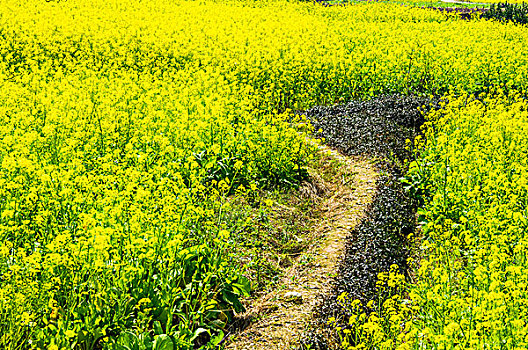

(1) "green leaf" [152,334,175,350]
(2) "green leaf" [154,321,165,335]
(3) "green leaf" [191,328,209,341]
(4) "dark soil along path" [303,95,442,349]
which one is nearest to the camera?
(1) "green leaf" [152,334,175,350]

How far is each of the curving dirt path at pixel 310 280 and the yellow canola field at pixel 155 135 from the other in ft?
1.12

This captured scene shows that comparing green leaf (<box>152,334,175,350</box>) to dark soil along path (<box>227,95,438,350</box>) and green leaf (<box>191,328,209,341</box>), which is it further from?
dark soil along path (<box>227,95,438,350</box>)

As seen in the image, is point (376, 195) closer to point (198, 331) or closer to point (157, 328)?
point (198, 331)

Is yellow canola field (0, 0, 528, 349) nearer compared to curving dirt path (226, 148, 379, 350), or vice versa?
yellow canola field (0, 0, 528, 349)

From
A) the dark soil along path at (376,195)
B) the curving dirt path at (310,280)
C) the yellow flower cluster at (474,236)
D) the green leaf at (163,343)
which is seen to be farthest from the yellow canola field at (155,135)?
the yellow flower cluster at (474,236)

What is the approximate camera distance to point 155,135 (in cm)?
739

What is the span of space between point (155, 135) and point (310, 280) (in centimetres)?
306

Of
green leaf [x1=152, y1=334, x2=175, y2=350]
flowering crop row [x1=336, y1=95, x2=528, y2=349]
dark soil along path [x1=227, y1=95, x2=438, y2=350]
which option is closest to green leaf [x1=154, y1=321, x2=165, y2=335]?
green leaf [x1=152, y1=334, x2=175, y2=350]

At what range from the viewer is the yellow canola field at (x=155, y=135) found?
4.37 metres

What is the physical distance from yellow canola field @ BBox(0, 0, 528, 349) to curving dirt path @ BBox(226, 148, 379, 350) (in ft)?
1.12

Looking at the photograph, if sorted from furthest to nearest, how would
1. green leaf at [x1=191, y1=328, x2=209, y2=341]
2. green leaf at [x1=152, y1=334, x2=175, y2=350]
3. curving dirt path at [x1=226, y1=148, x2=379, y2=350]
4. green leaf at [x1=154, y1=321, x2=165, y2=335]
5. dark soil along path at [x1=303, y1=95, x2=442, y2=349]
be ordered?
dark soil along path at [x1=303, y1=95, x2=442, y2=349] < curving dirt path at [x1=226, y1=148, x2=379, y2=350] < green leaf at [x1=191, y1=328, x2=209, y2=341] < green leaf at [x1=154, y1=321, x2=165, y2=335] < green leaf at [x1=152, y1=334, x2=175, y2=350]

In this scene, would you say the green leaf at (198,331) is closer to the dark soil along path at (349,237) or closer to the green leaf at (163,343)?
the green leaf at (163,343)

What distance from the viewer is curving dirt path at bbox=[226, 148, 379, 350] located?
500cm

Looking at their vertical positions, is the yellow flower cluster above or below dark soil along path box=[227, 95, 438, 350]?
above
